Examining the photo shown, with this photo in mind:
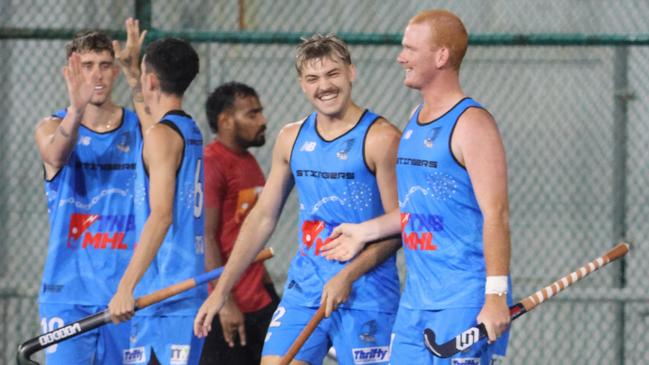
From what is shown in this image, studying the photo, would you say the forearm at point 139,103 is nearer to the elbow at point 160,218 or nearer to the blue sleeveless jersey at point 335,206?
the elbow at point 160,218

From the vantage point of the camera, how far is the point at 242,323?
20.5 feet

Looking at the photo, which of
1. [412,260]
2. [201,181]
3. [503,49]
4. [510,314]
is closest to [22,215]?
[201,181]

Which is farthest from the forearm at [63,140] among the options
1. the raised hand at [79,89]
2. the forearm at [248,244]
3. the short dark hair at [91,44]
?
the forearm at [248,244]

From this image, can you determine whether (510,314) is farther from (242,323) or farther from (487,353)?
(242,323)

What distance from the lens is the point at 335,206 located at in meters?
5.14

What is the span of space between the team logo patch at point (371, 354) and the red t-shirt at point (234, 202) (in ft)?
5.11

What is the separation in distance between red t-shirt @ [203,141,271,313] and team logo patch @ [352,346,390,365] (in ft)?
5.11

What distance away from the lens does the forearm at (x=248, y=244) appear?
541cm

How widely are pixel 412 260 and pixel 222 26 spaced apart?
3650mm

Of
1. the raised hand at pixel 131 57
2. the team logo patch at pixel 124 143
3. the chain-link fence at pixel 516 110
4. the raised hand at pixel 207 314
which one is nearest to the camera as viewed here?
Result: the raised hand at pixel 207 314

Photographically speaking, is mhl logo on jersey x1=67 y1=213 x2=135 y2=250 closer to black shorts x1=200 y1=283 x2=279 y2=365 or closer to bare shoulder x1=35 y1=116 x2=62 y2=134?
bare shoulder x1=35 y1=116 x2=62 y2=134

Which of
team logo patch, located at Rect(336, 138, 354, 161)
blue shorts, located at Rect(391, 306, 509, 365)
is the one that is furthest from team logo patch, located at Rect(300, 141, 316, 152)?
blue shorts, located at Rect(391, 306, 509, 365)

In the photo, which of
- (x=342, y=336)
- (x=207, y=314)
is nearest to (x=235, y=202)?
(x=207, y=314)

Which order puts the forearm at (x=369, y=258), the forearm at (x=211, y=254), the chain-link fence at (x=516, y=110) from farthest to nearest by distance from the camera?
the chain-link fence at (x=516, y=110) → the forearm at (x=211, y=254) → the forearm at (x=369, y=258)
